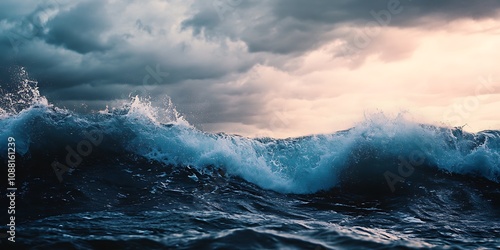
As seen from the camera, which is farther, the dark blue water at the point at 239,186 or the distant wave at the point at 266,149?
the distant wave at the point at 266,149

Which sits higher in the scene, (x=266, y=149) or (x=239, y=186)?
(x=266, y=149)

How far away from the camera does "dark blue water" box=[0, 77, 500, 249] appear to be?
6312mm

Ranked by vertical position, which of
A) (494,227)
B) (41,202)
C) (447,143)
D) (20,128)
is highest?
(20,128)

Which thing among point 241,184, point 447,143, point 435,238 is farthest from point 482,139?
point 435,238

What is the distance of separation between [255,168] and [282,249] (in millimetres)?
8142

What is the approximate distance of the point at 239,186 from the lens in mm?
12102

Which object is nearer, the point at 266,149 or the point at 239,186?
the point at 239,186

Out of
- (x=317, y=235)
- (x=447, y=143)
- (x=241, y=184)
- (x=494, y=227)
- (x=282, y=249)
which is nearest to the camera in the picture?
(x=282, y=249)

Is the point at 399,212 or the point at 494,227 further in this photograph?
the point at 399,212

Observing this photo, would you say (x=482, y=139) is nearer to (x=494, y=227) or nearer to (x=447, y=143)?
(x=447, y=143)

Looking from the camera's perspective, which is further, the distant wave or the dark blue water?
the distant wave

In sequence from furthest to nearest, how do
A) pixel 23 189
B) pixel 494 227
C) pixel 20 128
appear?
pixel 20 128, pixel 23 189, pixel 494 227

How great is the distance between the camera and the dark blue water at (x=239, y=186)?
20.7 feet

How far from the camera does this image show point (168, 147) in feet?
45.9
